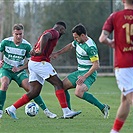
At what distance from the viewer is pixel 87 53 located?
11.6 meters

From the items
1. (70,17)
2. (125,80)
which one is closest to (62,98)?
(125,80)

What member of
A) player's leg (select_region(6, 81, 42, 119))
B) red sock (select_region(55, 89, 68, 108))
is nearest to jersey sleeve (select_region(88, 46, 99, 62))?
red sock (select_region(55, 89, 68, 108))

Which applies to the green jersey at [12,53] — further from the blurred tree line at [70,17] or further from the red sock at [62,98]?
the blurred tree line at [70,17]

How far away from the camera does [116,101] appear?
16.6m

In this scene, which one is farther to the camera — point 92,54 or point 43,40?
point 92,54

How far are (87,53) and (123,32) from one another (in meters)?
3.35

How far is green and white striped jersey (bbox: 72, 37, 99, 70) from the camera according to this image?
37.9ft

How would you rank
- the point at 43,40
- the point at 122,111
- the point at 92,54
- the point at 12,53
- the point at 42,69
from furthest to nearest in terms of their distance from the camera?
1. the point at 12,53
2. the point at 92,54
3. the point at 42,69
4. the point at 43,40
5. the point at 122,111

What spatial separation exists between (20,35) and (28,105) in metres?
1.43

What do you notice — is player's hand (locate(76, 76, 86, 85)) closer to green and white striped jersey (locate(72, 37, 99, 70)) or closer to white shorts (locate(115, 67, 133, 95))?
green and white striped jersey (locate(72, 37, 99, 70))

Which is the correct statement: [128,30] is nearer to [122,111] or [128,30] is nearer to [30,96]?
[122,111]

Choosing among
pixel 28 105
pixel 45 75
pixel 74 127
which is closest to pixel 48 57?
pixel 45 75

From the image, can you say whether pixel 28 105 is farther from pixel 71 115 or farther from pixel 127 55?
pixel 127 55

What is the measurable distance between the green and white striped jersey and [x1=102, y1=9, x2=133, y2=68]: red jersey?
3174 millimetres
